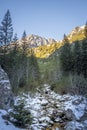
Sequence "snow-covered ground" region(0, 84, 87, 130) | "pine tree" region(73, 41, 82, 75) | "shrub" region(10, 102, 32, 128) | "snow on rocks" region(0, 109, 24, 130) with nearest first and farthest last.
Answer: "snow on rocks" region(0, 109, 24, 130) < "shrub" region(10, 102, 32, 128) < "snow-covered ground" region(0, 84, 87, 130) < "pine tree" region(73, 41, 82, 75)

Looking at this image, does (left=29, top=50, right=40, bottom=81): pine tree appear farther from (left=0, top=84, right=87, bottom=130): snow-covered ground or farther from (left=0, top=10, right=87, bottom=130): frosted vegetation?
(left=0, top=84, right=87, bottom=130): snow-covered ground

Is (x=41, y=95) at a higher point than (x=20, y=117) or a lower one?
lower

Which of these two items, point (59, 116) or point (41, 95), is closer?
point (59, 116)

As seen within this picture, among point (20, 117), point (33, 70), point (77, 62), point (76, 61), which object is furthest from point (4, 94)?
point (33, 70)

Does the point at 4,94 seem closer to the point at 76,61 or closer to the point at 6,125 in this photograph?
the point at 6,125

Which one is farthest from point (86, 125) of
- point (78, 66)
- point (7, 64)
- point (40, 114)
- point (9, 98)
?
point (78, 66)

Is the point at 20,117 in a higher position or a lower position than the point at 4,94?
lower

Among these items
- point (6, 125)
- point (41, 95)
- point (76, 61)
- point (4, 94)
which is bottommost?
point (41, 95)

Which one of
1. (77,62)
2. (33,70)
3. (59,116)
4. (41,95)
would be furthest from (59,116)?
(33,70)

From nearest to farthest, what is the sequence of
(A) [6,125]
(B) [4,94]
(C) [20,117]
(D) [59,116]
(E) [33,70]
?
(A) [6,125] → (C) [20,117] → (B) [4,94] → (D) [59,116] → (E) [33,70]

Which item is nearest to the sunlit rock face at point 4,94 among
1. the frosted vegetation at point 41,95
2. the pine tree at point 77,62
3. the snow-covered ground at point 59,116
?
the frosted vegetation at point 41,95

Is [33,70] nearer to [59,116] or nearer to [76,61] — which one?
[76,61]

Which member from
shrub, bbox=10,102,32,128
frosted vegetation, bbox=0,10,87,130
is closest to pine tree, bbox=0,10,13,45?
frosted vegetation, bbox=0,10,87,130

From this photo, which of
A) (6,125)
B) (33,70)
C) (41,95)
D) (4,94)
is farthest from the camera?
(33,70)
